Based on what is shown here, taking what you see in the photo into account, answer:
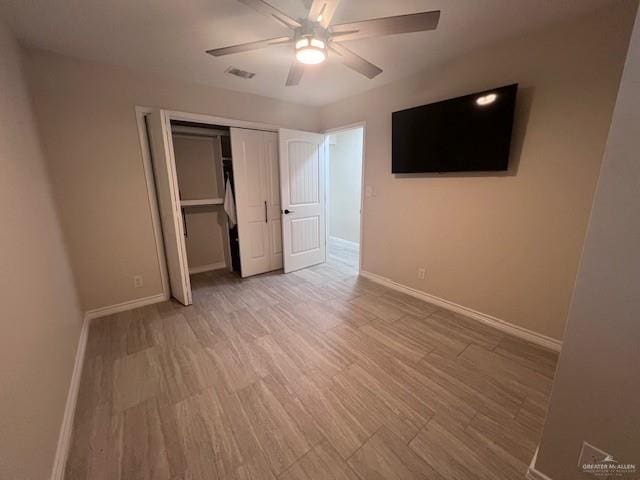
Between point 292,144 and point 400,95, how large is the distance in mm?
1499

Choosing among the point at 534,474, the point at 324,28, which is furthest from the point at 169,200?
the point at 534,474

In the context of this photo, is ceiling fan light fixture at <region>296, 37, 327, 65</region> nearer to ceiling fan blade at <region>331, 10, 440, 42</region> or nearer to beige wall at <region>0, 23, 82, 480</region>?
ceiling fan blade at <region>331, 10, 440, 42</region>

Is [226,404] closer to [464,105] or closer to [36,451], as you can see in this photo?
[36,451]

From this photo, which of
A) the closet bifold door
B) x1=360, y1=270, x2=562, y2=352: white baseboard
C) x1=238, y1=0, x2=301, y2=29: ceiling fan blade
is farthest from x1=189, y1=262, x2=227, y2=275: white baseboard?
x1=238, y1=0, x2=301, y2=29: ceiling fan blade

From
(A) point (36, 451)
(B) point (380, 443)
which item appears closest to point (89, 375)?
(A) point (36, 451)

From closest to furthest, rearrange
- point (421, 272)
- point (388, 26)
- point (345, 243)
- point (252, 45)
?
point (388, 26) → point (252, 45) → point (421, 272) → point (345, 243)

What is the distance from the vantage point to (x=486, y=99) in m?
2.04

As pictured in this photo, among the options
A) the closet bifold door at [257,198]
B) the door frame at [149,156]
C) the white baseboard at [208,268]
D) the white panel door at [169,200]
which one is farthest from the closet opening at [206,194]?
the white panel door at [169,200]

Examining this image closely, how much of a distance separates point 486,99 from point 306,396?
267 centimetres

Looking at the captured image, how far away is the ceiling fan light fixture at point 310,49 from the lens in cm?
150

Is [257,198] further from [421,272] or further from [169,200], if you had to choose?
[421,272]

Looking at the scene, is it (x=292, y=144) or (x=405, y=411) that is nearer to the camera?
(x=405, y=411)

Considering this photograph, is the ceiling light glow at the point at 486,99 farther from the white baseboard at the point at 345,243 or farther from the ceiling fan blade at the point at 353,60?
the white baseboard at the point at 345,243

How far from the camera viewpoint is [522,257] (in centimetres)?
211
